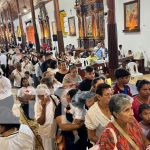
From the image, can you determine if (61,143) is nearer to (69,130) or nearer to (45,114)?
(69,130)

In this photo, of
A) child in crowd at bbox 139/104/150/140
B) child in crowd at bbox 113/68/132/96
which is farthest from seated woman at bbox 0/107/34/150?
child in crowd at bbox 113/68/132/96

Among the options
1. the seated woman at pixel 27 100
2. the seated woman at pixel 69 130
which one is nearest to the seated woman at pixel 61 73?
the seated woman at pixel 27 100

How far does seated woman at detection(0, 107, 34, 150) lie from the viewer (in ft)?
6.69

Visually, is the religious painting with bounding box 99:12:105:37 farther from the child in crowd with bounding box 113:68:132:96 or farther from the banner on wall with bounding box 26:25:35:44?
the banner on wall with bounding box 26:25:35:44

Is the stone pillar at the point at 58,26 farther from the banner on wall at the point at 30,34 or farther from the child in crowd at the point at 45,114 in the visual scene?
the banner on wall at the point at 30,34

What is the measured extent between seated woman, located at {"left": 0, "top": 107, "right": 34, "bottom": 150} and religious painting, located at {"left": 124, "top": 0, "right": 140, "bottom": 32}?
375 inches

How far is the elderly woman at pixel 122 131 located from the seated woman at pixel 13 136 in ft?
2.04

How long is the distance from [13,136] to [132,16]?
9972mm

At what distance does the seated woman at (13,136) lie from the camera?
80.3 inches

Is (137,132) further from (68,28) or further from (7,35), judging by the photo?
(7,35)

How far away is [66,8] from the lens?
1720cm

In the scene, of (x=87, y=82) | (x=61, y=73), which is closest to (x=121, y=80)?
(x=87, y=82)

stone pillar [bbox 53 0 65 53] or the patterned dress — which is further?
stone pillar [bbox 53 0 65 53]

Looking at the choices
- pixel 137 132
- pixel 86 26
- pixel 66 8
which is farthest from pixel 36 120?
pixel 66 8
